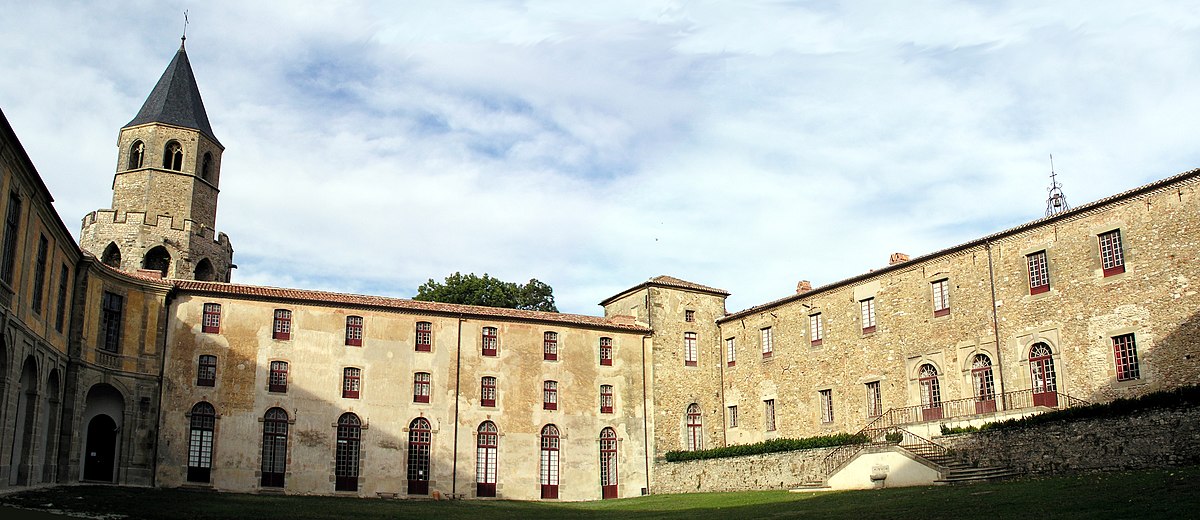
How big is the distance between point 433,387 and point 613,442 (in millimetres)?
8572

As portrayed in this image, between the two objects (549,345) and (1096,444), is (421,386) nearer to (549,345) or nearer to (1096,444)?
(549,345)

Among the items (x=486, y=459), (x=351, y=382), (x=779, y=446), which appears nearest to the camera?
(x=779, y=446)

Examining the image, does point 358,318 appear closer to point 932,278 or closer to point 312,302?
point 312,302

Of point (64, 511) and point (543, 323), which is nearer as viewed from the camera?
point (64, 511)

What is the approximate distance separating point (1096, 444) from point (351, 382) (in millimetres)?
27615

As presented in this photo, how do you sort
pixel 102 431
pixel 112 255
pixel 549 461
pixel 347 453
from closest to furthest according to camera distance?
1. pixel 102 431
2. pixel 347 453
3. pixel 549 461
4. pixel 112 255

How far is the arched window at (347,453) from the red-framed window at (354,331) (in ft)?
9.79

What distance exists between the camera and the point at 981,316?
34.6m

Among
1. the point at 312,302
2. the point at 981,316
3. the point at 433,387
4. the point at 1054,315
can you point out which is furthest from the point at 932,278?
the point at 312,302

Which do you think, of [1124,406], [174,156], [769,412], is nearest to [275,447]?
[174,156]

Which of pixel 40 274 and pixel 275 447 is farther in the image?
pixel 275 447

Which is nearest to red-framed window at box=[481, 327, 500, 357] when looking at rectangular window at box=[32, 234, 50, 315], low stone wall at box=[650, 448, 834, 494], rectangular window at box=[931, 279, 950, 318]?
low stone wall at box=[650, 448, 834, 494]

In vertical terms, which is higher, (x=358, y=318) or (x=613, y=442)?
(x=358, y=318)

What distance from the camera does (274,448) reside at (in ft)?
128
